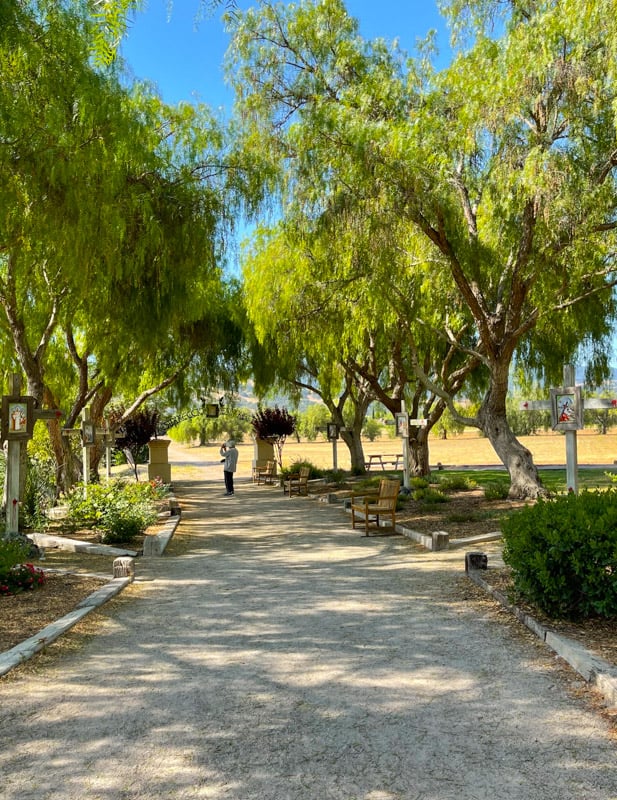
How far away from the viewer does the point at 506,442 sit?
1407cm

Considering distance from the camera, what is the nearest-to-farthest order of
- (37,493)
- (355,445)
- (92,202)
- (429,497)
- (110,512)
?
(92,202) → (110,512) → (37,493) → (429,497) → (355,445)

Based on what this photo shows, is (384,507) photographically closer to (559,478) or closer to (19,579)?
(19,579)

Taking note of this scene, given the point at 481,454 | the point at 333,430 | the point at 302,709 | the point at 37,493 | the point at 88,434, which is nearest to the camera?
the point at 302,709

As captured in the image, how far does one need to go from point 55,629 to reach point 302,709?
2606 mm

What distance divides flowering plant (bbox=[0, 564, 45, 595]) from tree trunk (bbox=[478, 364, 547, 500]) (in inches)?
359

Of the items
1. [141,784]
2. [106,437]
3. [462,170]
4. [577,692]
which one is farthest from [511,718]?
[106,437]

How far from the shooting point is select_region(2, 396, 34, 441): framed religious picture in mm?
9805

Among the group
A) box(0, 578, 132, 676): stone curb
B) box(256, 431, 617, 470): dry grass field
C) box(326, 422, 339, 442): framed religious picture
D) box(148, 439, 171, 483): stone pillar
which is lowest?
box(256, 431, 617, 470): dry grass field

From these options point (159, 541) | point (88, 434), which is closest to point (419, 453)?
point (88, 434)

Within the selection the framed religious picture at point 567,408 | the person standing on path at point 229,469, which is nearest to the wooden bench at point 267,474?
the person standing on path at point 229,469

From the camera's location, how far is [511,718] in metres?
3.88

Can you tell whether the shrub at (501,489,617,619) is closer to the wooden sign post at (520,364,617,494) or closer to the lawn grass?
the wooden sign post at (520,364,617,494)

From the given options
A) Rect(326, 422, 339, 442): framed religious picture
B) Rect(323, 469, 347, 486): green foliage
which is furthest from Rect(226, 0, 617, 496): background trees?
Rect(326, 422, 339, 442): framed religious picture

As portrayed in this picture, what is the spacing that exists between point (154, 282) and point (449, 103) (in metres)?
5.81
